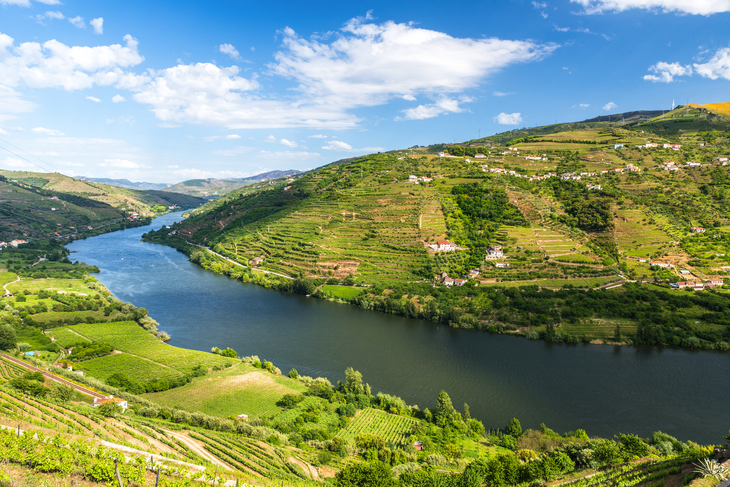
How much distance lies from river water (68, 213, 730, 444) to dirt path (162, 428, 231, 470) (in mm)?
11852

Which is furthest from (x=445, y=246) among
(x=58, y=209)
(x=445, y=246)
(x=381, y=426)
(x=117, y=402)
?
(x=58, y=209)

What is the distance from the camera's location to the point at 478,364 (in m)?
29.5

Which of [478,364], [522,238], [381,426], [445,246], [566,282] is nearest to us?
[381,426]

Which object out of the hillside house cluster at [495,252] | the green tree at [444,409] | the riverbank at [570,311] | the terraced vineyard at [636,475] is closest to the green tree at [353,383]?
the green tree at [444,409]

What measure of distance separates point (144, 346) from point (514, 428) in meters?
30.1

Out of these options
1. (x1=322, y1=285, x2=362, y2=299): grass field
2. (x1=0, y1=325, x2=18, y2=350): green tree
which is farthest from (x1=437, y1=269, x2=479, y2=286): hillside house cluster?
(x1=0, y1=325, x2=18, y2=350): green tree

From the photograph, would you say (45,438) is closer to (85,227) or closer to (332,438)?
(332,438)

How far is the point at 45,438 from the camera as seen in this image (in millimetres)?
12719

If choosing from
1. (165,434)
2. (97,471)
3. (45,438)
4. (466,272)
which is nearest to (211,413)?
(165,434)

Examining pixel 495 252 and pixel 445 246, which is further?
pixel 445 246

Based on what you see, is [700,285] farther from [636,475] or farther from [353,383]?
[353,383]

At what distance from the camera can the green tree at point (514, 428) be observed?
810 inches

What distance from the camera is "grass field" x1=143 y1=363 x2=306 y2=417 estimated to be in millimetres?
22608

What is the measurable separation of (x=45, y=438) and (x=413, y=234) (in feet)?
154
